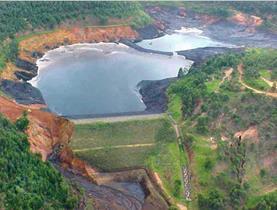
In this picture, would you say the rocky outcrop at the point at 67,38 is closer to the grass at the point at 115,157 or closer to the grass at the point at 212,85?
the grass at the point at 212,85

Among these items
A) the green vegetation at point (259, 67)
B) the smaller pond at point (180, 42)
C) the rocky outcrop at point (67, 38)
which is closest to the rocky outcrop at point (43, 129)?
the green vegetation at point (259, 67)

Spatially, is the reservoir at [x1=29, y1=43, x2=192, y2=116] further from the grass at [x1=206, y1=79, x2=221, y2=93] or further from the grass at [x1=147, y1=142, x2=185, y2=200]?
the grass at [x1=147, y1=142, x2=185, y2=200]

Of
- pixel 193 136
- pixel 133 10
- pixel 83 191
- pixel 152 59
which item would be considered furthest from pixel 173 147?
pixel 133 10

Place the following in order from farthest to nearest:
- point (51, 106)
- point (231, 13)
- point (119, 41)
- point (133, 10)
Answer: point (231, 13), point (133, 10), point (119, 41), point (51, 106)

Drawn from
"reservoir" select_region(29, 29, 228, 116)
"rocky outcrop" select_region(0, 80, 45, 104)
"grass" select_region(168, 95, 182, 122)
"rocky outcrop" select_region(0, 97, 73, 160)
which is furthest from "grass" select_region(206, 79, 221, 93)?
"rocky outcrop" select_region(0, 80, 45, 104)

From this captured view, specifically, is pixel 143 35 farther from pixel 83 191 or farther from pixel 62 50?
pixel 83 191

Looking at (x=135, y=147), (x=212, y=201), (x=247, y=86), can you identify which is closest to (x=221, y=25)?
(x=247, y=86)
